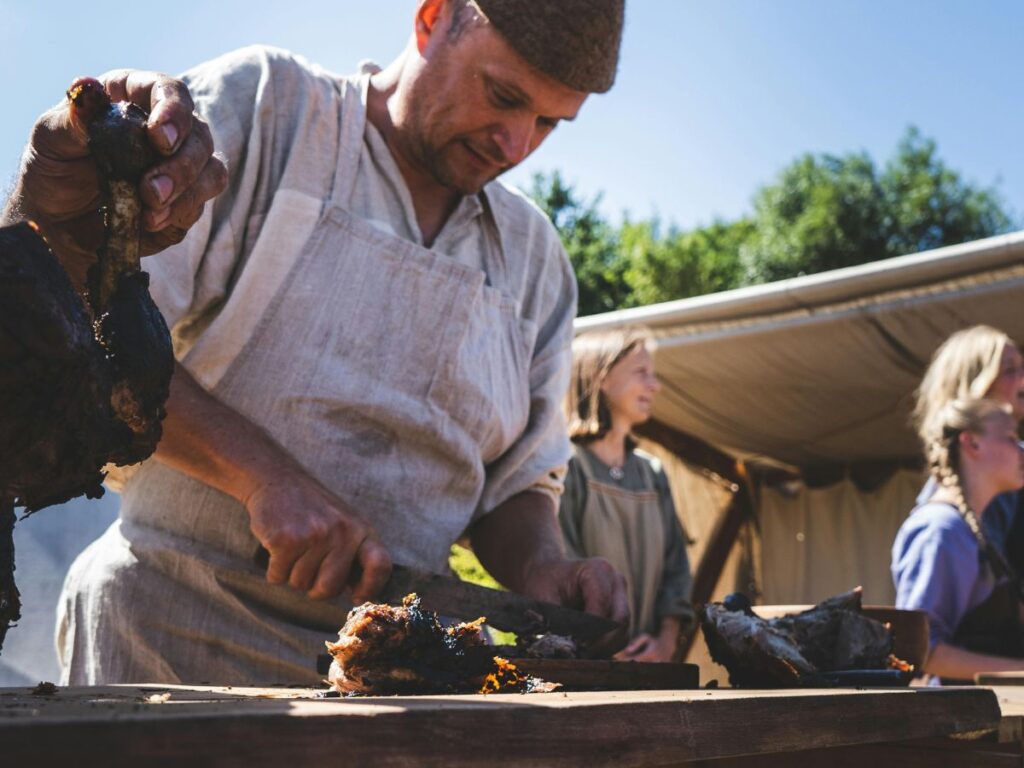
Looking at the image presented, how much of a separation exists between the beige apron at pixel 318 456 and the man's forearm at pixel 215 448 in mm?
240

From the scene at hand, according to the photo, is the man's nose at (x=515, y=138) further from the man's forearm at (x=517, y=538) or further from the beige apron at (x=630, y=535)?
the beige apron at (x=630, y=535)

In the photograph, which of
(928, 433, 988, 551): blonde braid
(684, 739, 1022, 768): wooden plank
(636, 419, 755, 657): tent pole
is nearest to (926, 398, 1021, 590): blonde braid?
(928, 433, 988, 551): blonde braid

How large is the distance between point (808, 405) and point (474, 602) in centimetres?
576

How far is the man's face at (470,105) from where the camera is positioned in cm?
242

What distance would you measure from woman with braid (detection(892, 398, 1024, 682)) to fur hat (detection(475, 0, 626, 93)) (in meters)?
2.10

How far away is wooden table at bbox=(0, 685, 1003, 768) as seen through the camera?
2.64 ft

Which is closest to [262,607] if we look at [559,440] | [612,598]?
[612,598]

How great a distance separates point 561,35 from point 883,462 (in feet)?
23.1

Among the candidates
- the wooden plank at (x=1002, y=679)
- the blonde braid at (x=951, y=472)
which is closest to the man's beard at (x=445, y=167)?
the wooden plank at (x=1002, y=679)

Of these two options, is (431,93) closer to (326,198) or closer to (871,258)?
(326,198)

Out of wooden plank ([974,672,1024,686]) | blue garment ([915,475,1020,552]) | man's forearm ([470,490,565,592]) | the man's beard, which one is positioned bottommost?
wooden plank ([974,672,1024,686])

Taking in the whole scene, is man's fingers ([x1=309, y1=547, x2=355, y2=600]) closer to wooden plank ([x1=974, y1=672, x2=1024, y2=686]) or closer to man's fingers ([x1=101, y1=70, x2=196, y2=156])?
man's fingers ([x1=101, y1=70, x2=196, y2=156])

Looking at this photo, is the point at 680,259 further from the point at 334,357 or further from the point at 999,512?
the point at 334,357

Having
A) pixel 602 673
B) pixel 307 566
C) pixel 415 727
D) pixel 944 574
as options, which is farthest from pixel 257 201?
pixel 944 574
